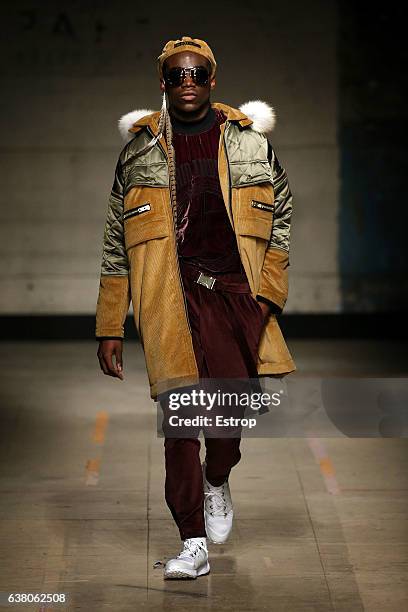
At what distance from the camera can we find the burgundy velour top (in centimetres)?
445

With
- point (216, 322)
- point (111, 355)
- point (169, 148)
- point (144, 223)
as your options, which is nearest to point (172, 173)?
point (169, 148)

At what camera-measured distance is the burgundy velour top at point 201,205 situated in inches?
175

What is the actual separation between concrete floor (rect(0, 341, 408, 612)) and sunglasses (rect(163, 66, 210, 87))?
5.51ft

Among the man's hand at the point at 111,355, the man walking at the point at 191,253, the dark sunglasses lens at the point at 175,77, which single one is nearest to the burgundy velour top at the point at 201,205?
the man walking at the point at 191,253

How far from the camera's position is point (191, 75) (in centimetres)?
441

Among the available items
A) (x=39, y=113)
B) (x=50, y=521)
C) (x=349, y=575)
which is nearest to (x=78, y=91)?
(x=39, y=113)

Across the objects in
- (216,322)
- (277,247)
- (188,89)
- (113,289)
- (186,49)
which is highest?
(186,49)

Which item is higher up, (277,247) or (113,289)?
(277,247)

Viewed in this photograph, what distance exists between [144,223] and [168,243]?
11 cm

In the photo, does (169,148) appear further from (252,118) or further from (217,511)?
(217,511)

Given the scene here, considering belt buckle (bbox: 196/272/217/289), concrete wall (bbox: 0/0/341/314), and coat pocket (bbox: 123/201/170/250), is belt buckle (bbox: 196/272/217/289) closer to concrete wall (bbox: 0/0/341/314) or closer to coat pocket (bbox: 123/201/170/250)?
coat pocket (bbox: 123/201/170/250)

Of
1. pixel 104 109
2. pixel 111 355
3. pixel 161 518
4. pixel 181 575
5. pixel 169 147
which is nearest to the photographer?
pixel 181 575

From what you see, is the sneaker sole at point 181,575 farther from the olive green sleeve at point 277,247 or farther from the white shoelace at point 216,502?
the olive green sleeve at point 277,247

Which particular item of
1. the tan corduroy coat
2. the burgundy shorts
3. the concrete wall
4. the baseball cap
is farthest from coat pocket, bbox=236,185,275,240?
the concrete wall
